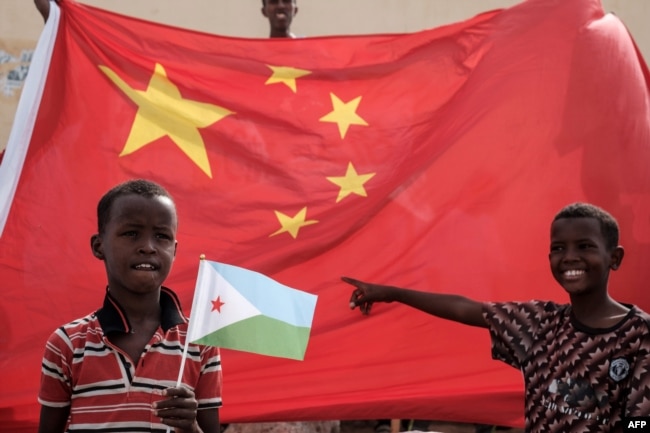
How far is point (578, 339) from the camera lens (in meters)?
3.74

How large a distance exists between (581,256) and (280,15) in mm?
3347

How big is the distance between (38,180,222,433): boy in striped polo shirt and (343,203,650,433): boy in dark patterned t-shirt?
1.14 metres

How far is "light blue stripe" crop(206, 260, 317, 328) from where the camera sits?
10.5 ft

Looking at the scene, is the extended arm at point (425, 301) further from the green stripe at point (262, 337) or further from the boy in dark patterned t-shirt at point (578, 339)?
the green stripe at point (262, 337)

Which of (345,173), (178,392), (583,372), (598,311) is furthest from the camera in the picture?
(345,173)

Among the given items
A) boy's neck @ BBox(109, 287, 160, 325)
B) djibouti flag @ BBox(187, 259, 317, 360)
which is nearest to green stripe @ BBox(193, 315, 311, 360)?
djibouti flag @ BBox(187, 259, 317, 360)

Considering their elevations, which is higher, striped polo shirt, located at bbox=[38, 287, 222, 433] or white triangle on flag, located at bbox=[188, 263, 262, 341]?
white triangle on flag, located at bbox=[188, 263, 262, 341]

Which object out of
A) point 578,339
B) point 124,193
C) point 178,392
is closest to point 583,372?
point 578,339

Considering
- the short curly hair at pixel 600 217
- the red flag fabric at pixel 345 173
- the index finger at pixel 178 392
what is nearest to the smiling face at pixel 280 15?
the red flag fabric at pixel 345 173

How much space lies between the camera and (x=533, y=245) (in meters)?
Answer: 4.76

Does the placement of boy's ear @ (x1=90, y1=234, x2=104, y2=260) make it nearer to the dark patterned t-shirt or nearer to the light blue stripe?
the light blue stripe

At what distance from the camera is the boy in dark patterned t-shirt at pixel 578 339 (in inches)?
142

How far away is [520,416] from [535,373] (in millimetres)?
769

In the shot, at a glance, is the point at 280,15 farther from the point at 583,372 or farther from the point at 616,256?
the point at 583,372
